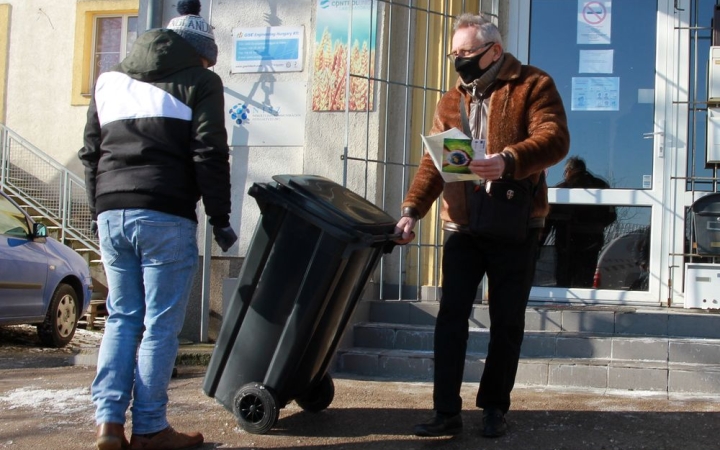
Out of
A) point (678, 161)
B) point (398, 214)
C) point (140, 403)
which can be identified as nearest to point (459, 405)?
point (140, 403)

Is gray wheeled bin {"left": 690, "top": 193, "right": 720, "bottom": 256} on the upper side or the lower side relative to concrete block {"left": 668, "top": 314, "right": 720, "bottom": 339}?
upper

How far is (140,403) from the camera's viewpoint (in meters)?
3.53

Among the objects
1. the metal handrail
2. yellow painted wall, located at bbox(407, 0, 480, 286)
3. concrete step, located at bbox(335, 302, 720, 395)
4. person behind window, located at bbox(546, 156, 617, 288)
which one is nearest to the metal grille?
yellow painted wall, located at bbox(407, 0, 480, 286)

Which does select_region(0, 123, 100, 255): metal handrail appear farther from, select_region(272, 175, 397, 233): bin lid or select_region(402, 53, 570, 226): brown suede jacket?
select_region(402, 53, 570, 226): brown suede jacket

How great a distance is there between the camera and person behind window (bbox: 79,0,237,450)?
3.50 meters

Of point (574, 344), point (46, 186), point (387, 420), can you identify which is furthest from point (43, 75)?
point (387, 420)

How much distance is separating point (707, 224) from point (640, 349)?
1298mm

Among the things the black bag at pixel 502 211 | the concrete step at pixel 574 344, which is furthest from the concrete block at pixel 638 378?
the black bag at pixel 502 211

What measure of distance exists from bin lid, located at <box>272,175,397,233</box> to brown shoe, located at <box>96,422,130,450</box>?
1252 mm

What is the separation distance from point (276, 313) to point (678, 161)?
161 inches

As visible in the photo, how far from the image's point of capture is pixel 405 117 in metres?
6.69

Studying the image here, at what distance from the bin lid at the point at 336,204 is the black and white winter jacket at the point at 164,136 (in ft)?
1.27

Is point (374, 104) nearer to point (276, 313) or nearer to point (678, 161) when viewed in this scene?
point (678, 161)

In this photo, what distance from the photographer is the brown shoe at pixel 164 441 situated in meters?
3.53
